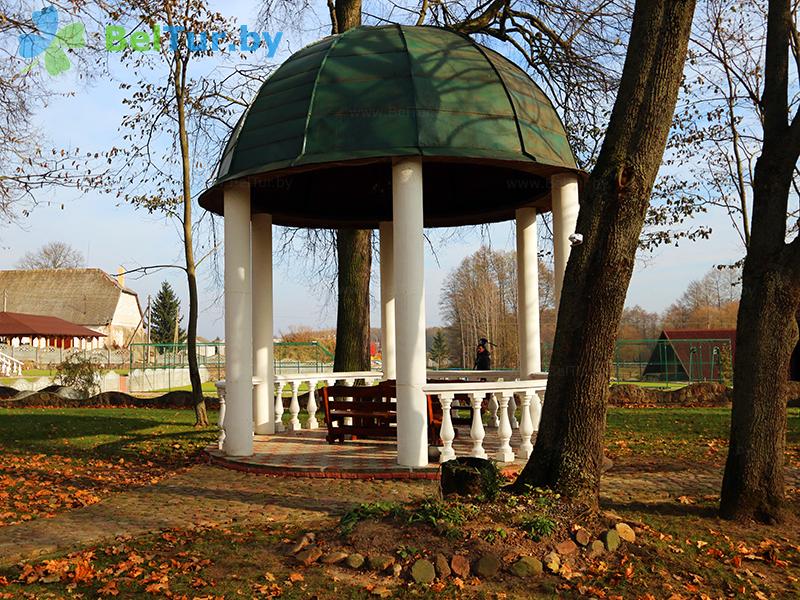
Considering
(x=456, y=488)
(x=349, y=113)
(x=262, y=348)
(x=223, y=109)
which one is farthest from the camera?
(x=223, y=109)

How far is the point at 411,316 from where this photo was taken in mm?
9289

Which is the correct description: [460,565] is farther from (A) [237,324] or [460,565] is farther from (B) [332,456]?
(A) [237,324]

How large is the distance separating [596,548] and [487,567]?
0.97 m

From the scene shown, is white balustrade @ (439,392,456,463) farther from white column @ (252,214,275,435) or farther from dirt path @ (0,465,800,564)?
white column @ (252,214,275,435)

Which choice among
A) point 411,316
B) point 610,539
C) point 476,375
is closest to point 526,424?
point 411,316

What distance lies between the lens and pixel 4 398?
80.0 ft

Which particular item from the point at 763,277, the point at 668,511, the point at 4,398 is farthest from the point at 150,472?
the point at 4,398

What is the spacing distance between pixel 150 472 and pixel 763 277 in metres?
8.18

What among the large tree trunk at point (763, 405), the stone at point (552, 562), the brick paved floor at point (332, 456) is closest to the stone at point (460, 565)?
the stone at point (552, 562)

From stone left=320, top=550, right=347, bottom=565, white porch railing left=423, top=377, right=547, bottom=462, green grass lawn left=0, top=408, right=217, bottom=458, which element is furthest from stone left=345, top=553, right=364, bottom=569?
green grass lawn left=0, top=408, right=217, bottom=458

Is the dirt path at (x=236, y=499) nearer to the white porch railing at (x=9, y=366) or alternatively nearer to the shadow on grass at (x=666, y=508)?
the shadow on grass at (x=666, y=508)

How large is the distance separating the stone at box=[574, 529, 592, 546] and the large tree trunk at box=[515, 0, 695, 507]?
0.68 metres

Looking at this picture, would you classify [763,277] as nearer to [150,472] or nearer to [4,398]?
[150,472]

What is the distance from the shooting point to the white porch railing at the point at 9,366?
43938 millimetres
